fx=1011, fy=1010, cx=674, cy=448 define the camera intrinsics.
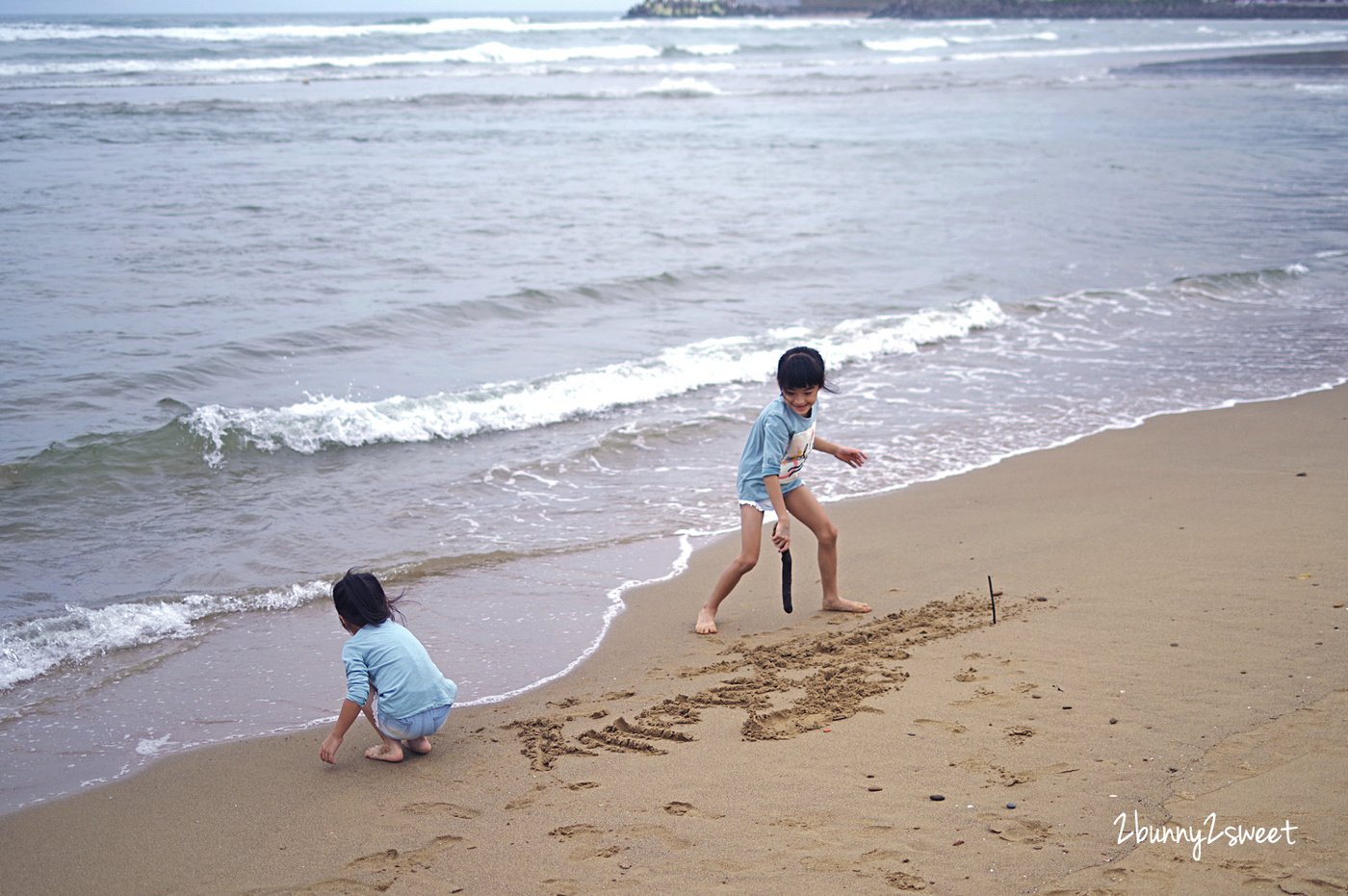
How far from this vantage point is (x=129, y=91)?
1201 inches

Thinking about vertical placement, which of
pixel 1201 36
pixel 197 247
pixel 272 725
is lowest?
pixel 272 725

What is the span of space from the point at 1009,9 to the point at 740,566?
10831cm

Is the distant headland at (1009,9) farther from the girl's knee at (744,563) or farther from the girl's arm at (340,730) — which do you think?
the girl's arm at (340,730)

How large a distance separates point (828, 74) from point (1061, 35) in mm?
36537

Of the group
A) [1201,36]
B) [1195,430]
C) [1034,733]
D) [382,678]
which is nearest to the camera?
[1034,733]

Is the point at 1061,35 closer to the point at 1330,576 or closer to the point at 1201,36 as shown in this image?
the point at 1201,36

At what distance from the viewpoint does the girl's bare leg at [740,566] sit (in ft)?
16.0

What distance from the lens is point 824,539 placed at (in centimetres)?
496

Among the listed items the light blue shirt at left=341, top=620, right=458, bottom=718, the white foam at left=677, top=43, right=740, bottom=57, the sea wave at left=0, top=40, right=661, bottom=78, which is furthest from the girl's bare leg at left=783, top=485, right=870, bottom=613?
the white foam at left=677, top=43, right=740, bottom=57

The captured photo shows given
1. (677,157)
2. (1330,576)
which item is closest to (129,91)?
(677,157)

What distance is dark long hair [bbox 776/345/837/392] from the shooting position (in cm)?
460

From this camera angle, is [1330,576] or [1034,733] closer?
[1034,733]

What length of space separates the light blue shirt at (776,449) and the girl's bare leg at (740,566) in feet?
0.30

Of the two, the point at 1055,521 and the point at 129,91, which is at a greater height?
the point at 129,91
